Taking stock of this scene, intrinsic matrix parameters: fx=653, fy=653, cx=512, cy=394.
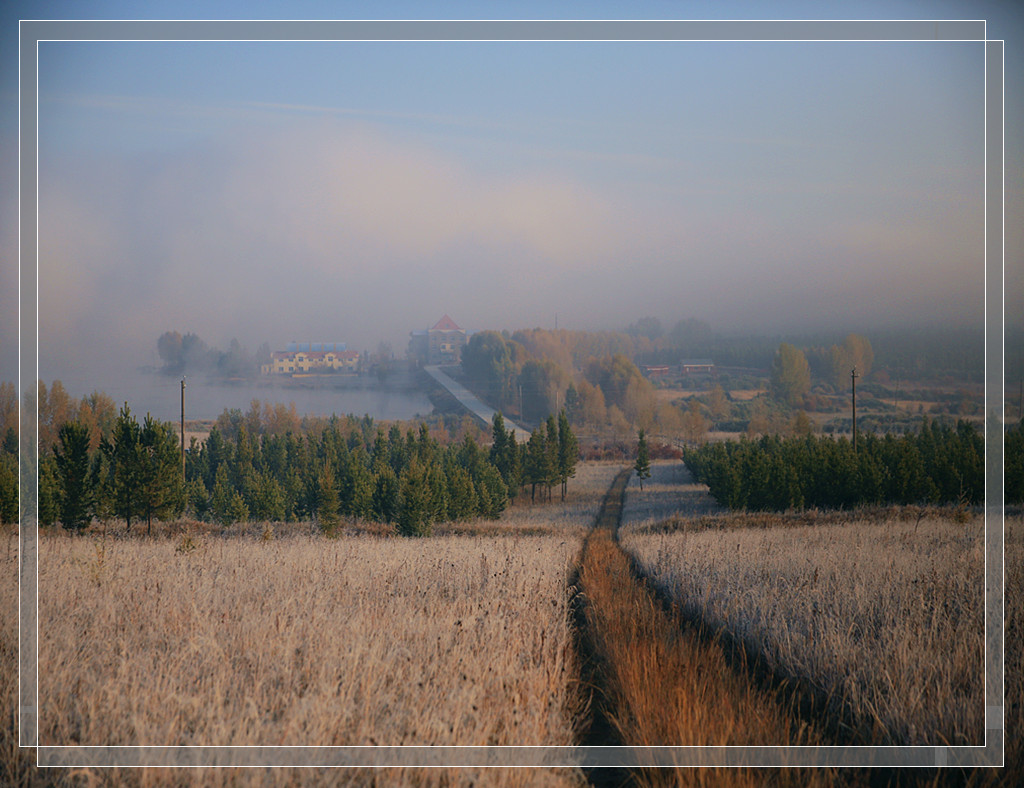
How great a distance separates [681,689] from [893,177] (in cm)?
280

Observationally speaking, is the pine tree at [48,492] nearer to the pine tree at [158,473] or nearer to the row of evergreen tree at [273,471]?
the row of evergreen tree at [273,471]

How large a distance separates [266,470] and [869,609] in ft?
16.9

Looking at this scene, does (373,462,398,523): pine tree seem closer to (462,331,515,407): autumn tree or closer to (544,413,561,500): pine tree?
(544,413,561,500): pine tree

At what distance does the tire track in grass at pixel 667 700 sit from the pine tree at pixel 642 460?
9.61 feet

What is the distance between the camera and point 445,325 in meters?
4.52

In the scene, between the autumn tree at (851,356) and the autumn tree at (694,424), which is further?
the autumn tree at (694,424)

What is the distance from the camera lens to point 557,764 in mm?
2676

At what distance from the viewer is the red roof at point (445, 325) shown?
4461 millimetres

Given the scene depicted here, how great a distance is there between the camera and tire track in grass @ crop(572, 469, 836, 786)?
8.66 feet

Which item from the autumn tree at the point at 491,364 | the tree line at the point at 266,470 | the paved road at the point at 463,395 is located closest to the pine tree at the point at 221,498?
the tree line at the point at 266,470

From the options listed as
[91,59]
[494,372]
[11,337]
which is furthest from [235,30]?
[494,372]

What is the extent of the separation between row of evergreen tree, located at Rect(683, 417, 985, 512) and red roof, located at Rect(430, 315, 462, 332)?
113 inches

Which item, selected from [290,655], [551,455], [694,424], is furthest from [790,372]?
[551,455]

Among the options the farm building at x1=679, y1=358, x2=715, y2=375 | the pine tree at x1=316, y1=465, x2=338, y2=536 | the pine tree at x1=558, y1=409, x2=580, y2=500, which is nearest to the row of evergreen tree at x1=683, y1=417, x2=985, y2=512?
the farm building at x1=679, y1=358, x2=715, y2=375
